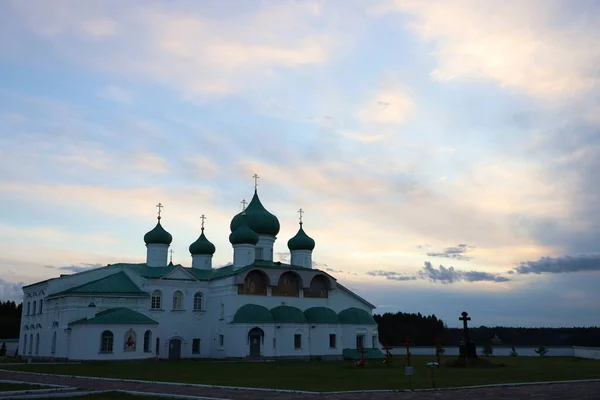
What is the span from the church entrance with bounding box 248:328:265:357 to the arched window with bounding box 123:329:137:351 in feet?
27.5

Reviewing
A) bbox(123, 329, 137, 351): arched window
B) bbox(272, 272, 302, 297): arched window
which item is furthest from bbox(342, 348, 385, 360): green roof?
bbox(123, 329, 137, 351): arched window

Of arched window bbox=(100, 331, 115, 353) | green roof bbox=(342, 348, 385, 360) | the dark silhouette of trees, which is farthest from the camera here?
the dark silhouette of trees

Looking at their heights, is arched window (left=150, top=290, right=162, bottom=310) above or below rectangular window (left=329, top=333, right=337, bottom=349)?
above

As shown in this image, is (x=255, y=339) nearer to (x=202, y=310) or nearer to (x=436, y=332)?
(x=202, y=310)

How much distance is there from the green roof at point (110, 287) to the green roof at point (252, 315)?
7.22 meters

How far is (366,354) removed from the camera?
1802 inches

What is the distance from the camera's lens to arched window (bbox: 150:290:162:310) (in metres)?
45.9

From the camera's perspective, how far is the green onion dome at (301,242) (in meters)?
54.2

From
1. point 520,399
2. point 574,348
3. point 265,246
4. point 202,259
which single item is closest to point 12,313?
point 202,259

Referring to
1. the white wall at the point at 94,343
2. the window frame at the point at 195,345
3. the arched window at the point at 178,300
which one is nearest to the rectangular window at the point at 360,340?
the window frame at the point at 195,345

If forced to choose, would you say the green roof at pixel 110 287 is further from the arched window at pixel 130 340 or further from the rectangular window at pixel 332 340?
the rectangular window at pixel 332 340

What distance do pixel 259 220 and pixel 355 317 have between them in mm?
11655

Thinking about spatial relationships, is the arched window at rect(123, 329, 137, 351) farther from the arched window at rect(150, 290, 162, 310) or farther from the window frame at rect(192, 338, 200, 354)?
the window frame at rect(192, 338, 200, 354)

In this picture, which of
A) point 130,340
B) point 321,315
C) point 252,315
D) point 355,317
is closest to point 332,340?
point 321,315
